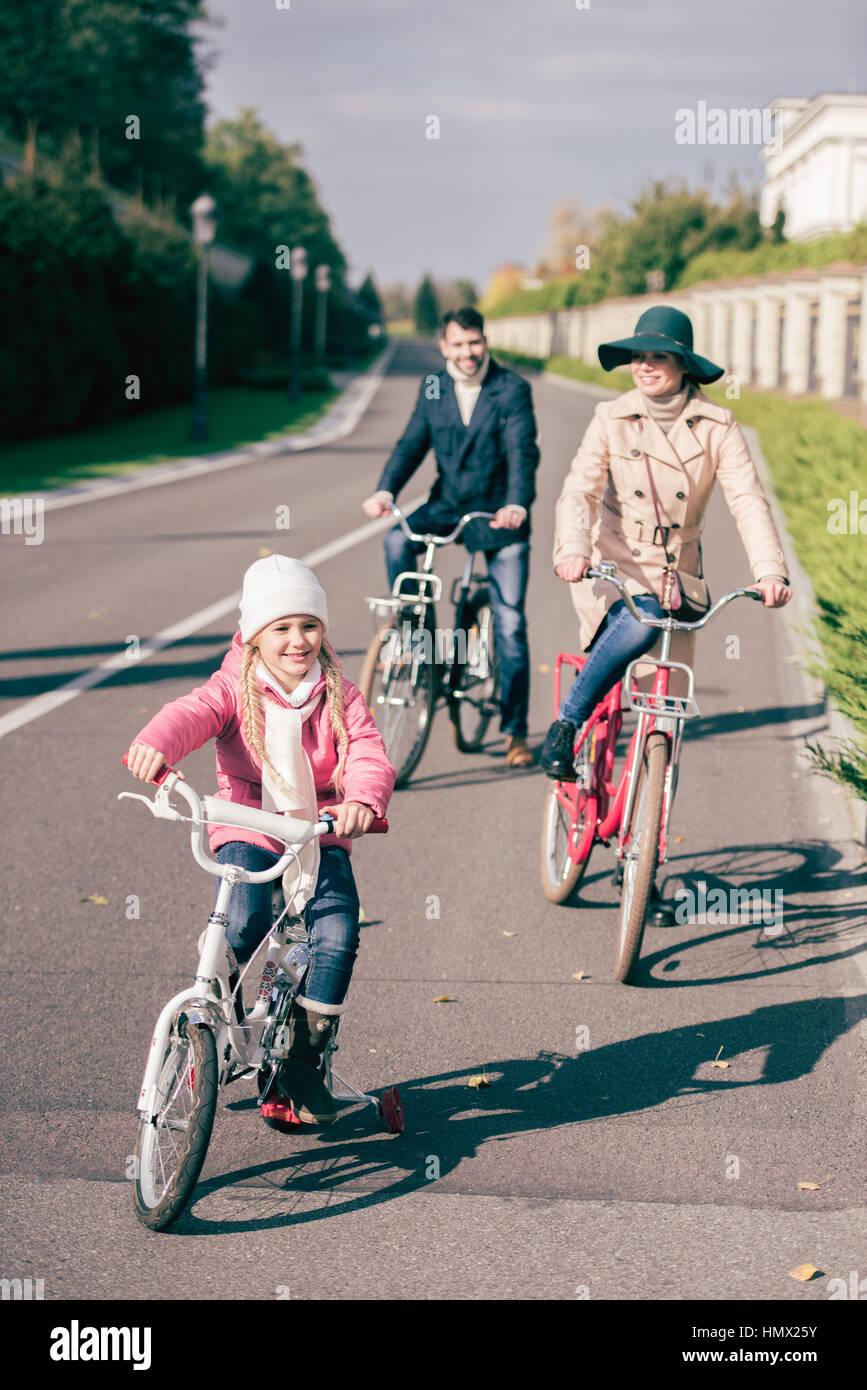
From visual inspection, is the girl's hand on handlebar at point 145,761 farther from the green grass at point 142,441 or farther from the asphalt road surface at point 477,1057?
the green grass at point 142,441

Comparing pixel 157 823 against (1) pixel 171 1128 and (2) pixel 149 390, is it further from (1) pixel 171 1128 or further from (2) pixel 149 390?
(2) pixel 149 390

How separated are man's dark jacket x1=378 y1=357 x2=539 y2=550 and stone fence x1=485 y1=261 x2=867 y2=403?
6.93 metres

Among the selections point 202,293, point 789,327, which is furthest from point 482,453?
point 789,327

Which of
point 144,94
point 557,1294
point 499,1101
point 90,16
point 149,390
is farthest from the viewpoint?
point 144,94

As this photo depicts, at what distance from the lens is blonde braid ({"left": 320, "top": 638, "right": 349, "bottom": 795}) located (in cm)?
396

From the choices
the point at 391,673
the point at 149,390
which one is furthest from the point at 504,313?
the point at 391,673

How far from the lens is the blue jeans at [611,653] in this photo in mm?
5461

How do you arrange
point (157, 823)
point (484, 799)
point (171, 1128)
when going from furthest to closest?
point (484, 799) → point (157, 823) → point (171, 1128)

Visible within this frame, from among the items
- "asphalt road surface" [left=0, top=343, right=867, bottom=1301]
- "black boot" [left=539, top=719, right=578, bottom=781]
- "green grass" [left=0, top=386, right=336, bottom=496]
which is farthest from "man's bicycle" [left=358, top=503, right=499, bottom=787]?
"green grass" [left=0, top=386, right=336, bottom=496]

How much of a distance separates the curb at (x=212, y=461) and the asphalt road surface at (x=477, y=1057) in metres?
13.1

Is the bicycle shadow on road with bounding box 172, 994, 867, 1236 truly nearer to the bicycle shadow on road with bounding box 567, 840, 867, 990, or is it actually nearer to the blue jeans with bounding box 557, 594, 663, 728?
the bicycle shadow on road with bounding box 567, 840, 867, 990

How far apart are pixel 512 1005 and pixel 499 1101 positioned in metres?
0.68
